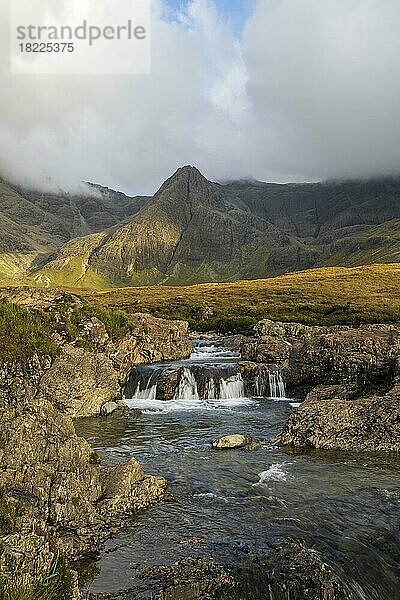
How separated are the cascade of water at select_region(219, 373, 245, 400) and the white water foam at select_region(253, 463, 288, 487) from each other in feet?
59.0

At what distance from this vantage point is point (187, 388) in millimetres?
40031

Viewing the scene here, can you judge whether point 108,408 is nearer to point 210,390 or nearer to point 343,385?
point 210,390

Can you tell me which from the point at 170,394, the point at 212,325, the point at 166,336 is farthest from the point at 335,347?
the point at 212,325

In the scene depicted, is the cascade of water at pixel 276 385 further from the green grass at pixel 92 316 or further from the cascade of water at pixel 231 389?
the green grass at pixel 92 316

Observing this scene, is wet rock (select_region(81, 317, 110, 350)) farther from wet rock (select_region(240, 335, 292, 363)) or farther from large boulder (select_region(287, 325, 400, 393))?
large boulder (select_region(287, 325, 400, 393))

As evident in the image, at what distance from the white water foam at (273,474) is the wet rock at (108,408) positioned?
14.9 meters

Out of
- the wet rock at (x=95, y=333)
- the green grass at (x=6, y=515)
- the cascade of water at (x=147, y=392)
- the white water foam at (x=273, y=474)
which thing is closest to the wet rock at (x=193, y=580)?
the green grass at (x=6, y=515)

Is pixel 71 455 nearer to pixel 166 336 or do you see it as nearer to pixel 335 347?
pixel 335 347

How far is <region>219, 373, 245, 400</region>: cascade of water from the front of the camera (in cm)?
3994

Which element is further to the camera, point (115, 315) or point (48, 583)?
point (115, 315)

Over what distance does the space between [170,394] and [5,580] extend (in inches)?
1203

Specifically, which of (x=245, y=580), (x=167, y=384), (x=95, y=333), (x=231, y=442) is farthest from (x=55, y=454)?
(x=95, y=333)

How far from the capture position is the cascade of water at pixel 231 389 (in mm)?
39938

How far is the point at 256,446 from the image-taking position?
81.1 feet
